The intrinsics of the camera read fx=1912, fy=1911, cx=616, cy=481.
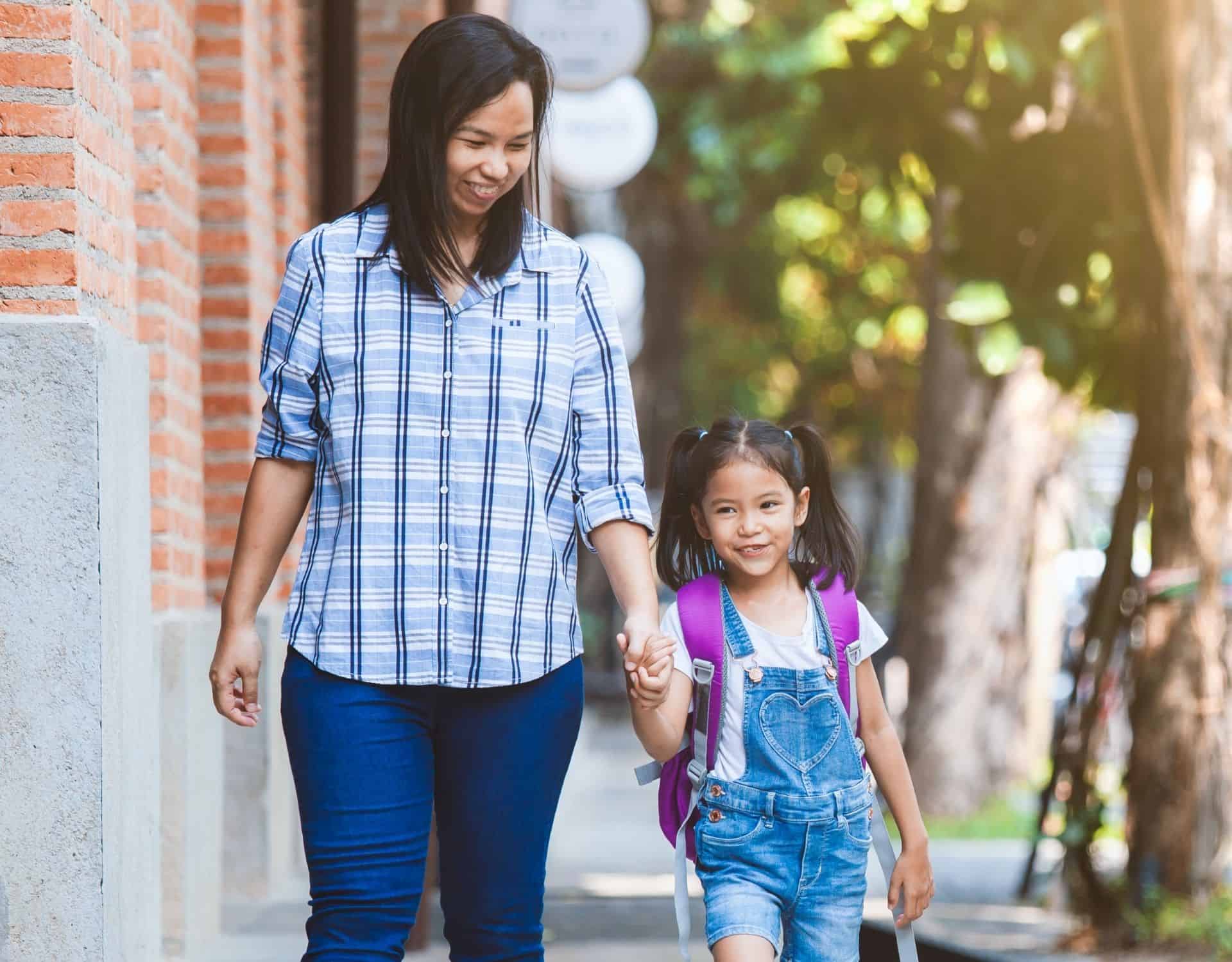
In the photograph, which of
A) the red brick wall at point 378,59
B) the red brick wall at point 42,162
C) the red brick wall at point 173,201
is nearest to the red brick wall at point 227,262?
the red brick wall at point 173,201

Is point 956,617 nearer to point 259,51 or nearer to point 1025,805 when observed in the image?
point 1025,805

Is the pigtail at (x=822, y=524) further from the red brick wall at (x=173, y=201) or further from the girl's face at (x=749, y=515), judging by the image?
the red brick wall at (x=173, y=201)

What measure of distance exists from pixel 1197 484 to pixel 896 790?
3.76 metres

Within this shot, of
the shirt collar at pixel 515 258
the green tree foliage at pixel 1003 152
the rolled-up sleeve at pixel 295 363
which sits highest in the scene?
the green tree foliage at pixel 1003 152

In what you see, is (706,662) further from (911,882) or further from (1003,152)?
(1003,152)

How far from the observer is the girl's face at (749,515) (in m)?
3.45

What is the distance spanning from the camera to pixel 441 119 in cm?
304

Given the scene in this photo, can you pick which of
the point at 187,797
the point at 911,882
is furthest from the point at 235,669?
the point at 187,797

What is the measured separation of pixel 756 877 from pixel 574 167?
9066 millimetres

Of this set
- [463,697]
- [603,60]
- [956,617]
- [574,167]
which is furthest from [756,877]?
[956,617]

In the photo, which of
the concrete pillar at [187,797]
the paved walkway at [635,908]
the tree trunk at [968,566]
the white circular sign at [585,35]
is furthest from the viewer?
A: the tree trunk at [968,566]

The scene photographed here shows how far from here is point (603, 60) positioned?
31.2 feet

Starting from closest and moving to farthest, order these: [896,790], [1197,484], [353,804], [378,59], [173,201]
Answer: [353,804]
[896,790]
[173,201]
[1197,484]
[378,59]

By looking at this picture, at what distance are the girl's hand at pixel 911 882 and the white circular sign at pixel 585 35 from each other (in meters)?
6.36
